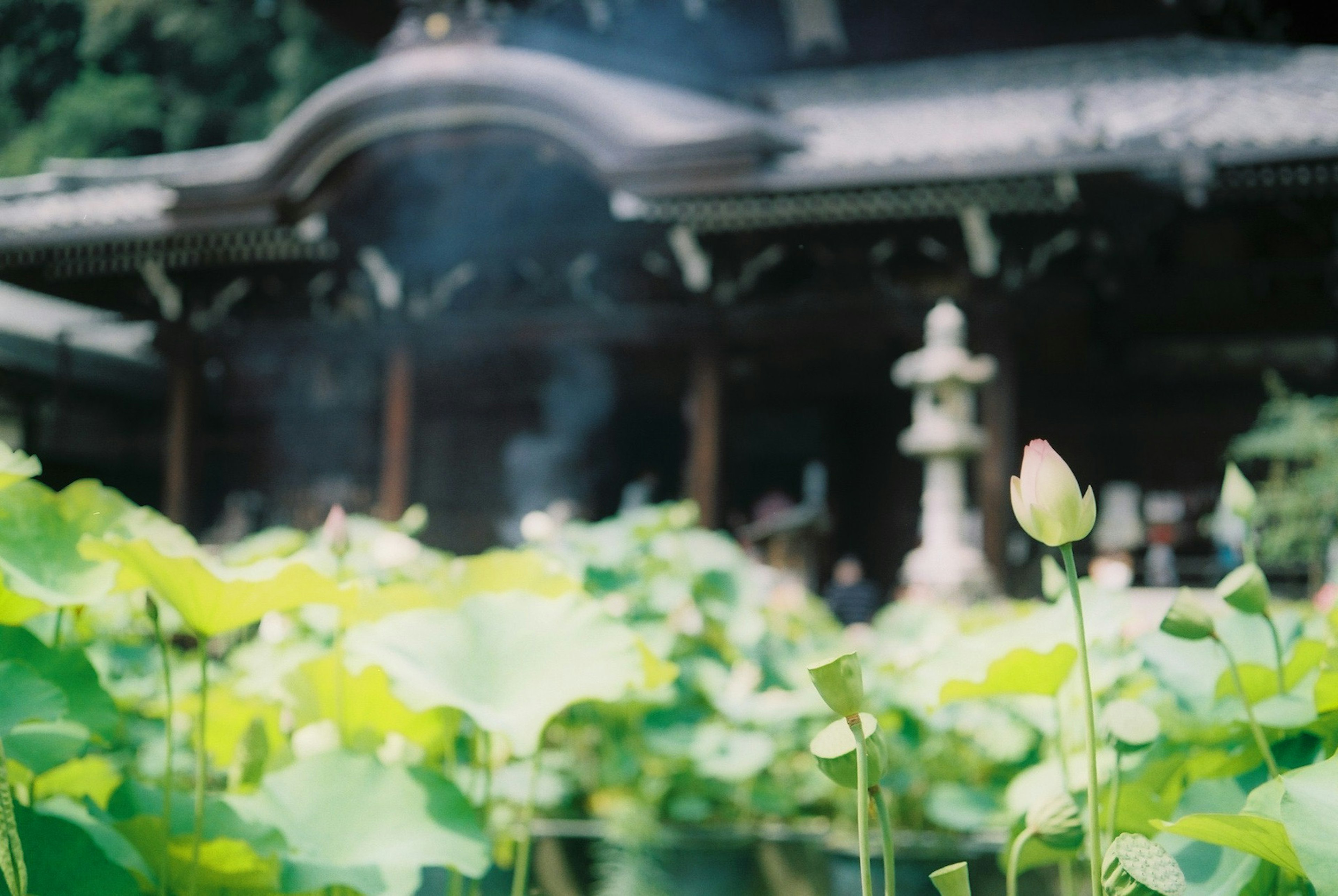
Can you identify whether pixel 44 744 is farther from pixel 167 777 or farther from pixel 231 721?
pixel 231 721

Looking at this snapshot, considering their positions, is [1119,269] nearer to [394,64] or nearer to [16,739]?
[394,64]

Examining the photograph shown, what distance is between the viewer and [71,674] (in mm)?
736

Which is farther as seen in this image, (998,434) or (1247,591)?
(998,434)

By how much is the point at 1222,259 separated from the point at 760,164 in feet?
11.1

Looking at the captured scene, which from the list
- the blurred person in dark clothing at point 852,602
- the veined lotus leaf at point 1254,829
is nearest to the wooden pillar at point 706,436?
the blurred person in dark clothing at point 852,602

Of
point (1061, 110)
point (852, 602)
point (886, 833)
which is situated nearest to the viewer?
point (886, 833)

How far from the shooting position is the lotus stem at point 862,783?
486mm

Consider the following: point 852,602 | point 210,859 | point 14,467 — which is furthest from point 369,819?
point 852,602

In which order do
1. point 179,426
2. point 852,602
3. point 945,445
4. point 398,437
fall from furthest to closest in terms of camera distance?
point 179,426 → point 398,437 → point 852,602 → point 945,445

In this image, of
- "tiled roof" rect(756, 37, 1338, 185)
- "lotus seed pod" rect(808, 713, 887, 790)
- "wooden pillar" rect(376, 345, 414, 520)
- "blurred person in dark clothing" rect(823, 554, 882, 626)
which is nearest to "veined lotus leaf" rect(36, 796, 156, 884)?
"lotus seed pod" rect(808, 713, 887, 790)

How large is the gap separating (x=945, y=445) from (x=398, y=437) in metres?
3.74

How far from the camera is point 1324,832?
52 cm

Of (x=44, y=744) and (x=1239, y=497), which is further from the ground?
(x=1239, y=497)

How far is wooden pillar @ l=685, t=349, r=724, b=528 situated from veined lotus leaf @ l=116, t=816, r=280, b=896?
18.2ft
